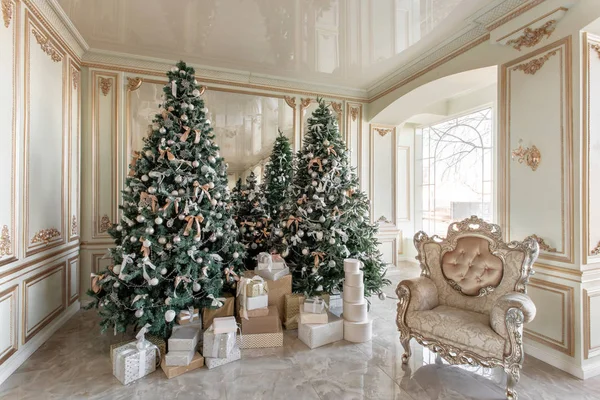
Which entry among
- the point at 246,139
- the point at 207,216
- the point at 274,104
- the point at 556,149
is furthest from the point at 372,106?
the point at 207,216

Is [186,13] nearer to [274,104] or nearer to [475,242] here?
[274,104]

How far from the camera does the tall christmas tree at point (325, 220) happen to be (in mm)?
3623

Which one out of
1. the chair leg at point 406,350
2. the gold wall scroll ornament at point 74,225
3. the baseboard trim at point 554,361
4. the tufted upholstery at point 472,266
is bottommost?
the baseboard trim at point 554,361

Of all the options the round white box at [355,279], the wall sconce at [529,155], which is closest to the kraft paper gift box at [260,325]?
the round white box at [355,279]

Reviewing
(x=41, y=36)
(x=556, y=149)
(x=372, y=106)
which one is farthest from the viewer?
(x=372, y=106)

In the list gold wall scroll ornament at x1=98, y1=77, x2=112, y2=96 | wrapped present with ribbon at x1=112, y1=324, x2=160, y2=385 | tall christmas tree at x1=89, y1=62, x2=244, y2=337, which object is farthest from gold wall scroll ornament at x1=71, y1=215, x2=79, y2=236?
wrapped present with ribbon at x1=112, y1=324, x2=160, y2=385

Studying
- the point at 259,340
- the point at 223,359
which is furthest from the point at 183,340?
the point at 259,340

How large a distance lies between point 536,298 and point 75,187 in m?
5.10

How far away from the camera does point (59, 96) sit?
11.1ft

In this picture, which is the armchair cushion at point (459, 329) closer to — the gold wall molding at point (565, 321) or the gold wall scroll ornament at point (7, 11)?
the gold wall molding at point (565, 321)

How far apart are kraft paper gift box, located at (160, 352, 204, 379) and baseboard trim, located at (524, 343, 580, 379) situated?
2.93m

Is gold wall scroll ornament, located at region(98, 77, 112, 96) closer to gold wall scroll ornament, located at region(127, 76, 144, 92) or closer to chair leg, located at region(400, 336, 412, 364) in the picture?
gold wall scroll ornament, located at region(127, 76, 144, 92)

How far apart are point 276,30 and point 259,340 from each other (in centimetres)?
328

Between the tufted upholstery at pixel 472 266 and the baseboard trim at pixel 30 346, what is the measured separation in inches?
146
